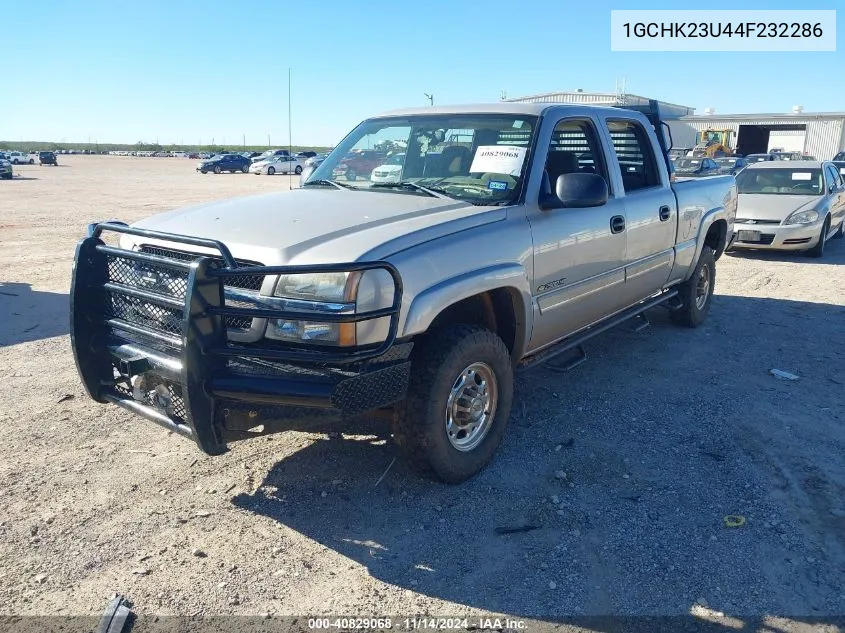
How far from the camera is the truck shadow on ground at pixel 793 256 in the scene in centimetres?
1117

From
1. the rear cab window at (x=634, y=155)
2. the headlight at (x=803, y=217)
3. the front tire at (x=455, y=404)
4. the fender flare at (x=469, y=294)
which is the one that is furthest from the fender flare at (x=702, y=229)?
the headlight at (x=803, y=217)

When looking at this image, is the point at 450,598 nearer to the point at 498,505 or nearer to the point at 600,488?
the point at 498,505

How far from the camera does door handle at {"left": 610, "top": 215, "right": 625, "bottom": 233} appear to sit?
4.67 meters

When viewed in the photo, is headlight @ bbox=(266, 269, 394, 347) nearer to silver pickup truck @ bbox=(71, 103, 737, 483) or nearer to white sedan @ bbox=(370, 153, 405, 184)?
silver pickup truck @ bbox=(71, 103, 737, 483)

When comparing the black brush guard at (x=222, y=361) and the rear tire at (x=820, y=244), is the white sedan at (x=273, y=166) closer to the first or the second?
the rear tire at (x=820, y=244)

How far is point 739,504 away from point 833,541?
45cm

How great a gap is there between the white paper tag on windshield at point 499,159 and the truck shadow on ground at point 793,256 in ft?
28.5

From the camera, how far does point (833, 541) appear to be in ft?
10.5

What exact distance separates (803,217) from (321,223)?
33.0 feet

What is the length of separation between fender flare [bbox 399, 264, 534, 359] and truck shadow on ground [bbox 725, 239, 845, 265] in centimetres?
889

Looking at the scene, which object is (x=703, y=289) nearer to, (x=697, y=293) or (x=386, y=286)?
(x=697, y=293)

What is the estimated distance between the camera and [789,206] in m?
11.2

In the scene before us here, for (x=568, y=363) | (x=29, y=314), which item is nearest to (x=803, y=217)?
(x=568, y=363)

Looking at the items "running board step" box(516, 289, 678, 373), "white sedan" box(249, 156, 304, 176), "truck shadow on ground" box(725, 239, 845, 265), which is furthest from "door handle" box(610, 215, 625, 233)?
"white sedan" box(249, 156, 304, 176)
